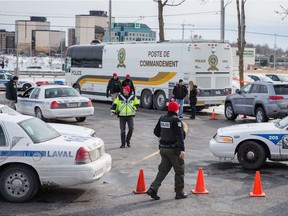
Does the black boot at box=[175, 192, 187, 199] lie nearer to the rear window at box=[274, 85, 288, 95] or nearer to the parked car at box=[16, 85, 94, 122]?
the parked car at box=[16, 85, 94, 122]

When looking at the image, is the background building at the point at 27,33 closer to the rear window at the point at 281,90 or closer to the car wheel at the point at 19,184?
the rear window at the point at 281,90

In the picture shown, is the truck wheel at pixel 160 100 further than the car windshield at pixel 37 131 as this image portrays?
Yes

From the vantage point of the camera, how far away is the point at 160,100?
27.0 meters

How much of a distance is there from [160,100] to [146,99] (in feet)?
3.75

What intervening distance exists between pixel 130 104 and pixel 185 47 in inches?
445

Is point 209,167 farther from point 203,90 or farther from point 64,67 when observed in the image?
point 64,67

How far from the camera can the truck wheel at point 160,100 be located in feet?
87.9

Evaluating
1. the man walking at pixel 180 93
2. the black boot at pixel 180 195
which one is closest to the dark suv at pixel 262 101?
the man walking at pixel 180 93

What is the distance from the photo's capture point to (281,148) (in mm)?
11859

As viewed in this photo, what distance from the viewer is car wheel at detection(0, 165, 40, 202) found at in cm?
903

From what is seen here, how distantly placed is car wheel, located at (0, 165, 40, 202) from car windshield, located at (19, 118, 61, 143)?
555 mm

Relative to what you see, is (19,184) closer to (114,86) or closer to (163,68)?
(114,86)

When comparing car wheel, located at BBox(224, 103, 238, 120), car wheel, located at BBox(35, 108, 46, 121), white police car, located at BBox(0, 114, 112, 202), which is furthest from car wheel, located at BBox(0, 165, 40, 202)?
car wheel, located at BBox(224, 103, 238, 120)

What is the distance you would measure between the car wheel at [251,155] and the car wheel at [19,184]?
4974 mm
